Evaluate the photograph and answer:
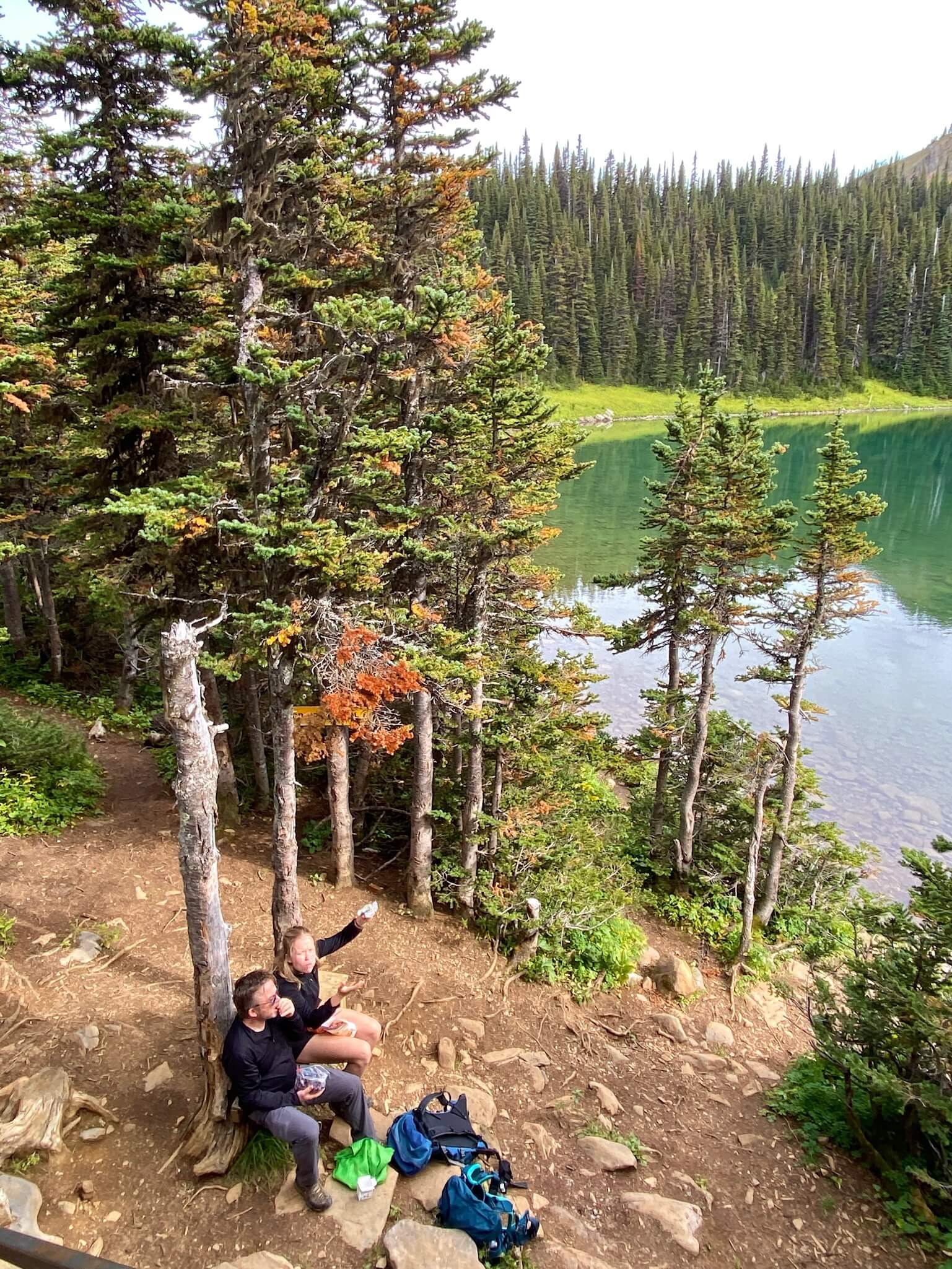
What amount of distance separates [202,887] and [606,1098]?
21.7ft

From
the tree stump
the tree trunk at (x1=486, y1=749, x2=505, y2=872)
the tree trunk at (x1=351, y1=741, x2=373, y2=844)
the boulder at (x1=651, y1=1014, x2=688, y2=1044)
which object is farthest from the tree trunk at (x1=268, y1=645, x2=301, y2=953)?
the boulder at (x1=651, y1=1014, x2=688, y2=1044)

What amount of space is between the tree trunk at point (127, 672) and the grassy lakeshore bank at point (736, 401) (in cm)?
7438

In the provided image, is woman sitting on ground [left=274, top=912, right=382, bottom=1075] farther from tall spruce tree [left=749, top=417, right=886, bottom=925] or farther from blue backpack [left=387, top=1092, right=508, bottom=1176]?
tall spruce tree [left=749, top=417, right=886, bottom=925]

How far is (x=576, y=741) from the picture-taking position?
14.0 meters

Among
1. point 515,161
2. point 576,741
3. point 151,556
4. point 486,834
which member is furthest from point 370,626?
point 515,161

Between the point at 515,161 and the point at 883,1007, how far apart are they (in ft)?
543

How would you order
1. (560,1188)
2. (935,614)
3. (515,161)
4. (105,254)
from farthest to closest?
(515,161) < (935,614) < (105,254) < (560,1188)

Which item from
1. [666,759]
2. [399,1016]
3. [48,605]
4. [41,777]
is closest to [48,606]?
[48,605]

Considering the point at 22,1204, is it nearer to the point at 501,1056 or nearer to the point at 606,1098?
the point at 501,1056

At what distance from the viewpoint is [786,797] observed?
612 inches

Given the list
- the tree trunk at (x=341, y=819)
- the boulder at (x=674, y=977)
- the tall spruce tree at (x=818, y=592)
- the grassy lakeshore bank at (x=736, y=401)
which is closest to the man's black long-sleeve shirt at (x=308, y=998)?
the tree trunk at (x=341, y=819)

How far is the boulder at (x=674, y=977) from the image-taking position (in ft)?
43.1

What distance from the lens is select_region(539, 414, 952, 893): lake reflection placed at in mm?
20391

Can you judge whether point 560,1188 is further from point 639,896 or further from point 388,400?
point 388,400
